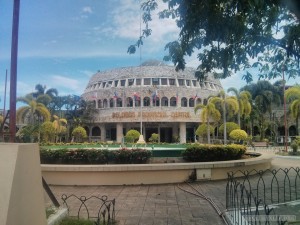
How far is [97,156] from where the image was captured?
42.0 feet

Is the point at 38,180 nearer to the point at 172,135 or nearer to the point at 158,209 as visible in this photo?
the point at 158,209

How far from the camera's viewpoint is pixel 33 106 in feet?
110

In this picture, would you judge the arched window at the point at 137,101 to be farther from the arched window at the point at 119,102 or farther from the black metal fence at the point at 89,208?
the black metal fence at the point at 89,208

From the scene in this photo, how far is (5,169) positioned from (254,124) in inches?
2394

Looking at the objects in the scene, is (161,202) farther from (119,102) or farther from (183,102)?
(119,102)

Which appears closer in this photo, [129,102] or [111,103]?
[129,102]

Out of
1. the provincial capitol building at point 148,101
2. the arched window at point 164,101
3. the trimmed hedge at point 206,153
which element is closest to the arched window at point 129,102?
the provincial capitol building at point 148,101

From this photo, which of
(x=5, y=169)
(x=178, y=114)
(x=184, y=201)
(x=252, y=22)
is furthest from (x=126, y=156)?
(x=178, y=114)

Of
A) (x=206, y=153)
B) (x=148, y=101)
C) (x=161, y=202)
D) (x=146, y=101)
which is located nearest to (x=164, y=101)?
(x=148, y=101)

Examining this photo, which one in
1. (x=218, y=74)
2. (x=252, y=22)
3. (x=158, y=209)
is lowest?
(x=158, y=209)

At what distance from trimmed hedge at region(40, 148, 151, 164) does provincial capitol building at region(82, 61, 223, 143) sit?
139ft

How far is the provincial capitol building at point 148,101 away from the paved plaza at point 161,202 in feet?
146

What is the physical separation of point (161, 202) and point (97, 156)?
4.56m

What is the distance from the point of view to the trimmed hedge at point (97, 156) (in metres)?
12.8
